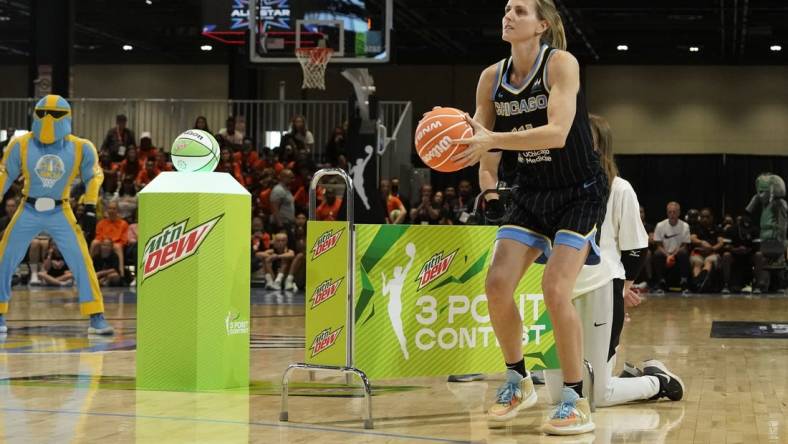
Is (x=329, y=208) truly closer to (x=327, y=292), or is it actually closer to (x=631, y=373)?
(x=327, y=292)

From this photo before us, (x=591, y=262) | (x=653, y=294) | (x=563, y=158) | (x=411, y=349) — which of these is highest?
(x=563, y=158)

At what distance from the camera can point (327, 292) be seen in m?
6.74

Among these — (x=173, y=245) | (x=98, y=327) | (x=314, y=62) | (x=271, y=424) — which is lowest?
(x=98, y=327)

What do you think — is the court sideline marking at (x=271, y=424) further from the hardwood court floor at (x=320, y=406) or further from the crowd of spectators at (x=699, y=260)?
the crowd of spectators at (x=699, y=260)

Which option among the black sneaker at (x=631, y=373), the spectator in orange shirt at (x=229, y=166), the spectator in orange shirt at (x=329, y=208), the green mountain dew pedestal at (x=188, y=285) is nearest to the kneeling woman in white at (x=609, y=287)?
the black sneaker at (x=631, y=373)

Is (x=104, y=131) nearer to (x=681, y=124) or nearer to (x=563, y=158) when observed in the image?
(x=681, y=124)

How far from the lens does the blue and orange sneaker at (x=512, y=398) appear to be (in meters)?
5.76

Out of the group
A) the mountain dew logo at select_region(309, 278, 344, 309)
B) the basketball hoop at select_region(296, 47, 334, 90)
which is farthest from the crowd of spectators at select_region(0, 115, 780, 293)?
the mountain dew logo at select_region(309, 278, 344, 309)

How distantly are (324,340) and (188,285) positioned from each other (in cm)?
86

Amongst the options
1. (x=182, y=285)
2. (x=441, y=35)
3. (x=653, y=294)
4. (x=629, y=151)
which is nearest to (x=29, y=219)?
(x=182, y=285)

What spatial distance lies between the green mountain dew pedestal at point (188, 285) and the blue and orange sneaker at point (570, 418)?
227 centimetres

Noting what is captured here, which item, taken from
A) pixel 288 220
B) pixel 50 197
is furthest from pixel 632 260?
pixel 288 220

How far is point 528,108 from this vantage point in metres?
5.61

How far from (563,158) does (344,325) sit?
1753mm
